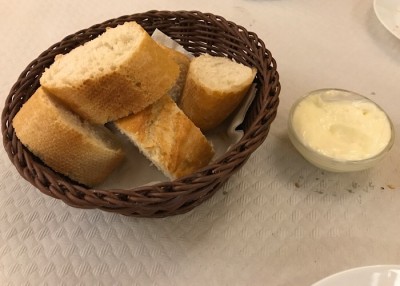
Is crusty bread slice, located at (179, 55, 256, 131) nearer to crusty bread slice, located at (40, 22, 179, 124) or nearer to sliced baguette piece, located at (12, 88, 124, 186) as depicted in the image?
crusty bread slice, located at (40, 22, 179, 124)

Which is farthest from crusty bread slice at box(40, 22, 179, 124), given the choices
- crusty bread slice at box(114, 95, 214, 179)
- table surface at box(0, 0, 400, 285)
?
table surface at box(0, 0, 400, 285)

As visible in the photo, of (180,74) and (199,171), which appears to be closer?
(199,171)

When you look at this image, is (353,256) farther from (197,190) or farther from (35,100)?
(35,100)

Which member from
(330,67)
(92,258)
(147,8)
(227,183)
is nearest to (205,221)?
(227,183)

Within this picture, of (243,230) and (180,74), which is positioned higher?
(180,74)

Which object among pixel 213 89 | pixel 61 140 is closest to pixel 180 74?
pixel 213 89

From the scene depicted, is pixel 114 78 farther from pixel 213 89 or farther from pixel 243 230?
pixel 243 230
